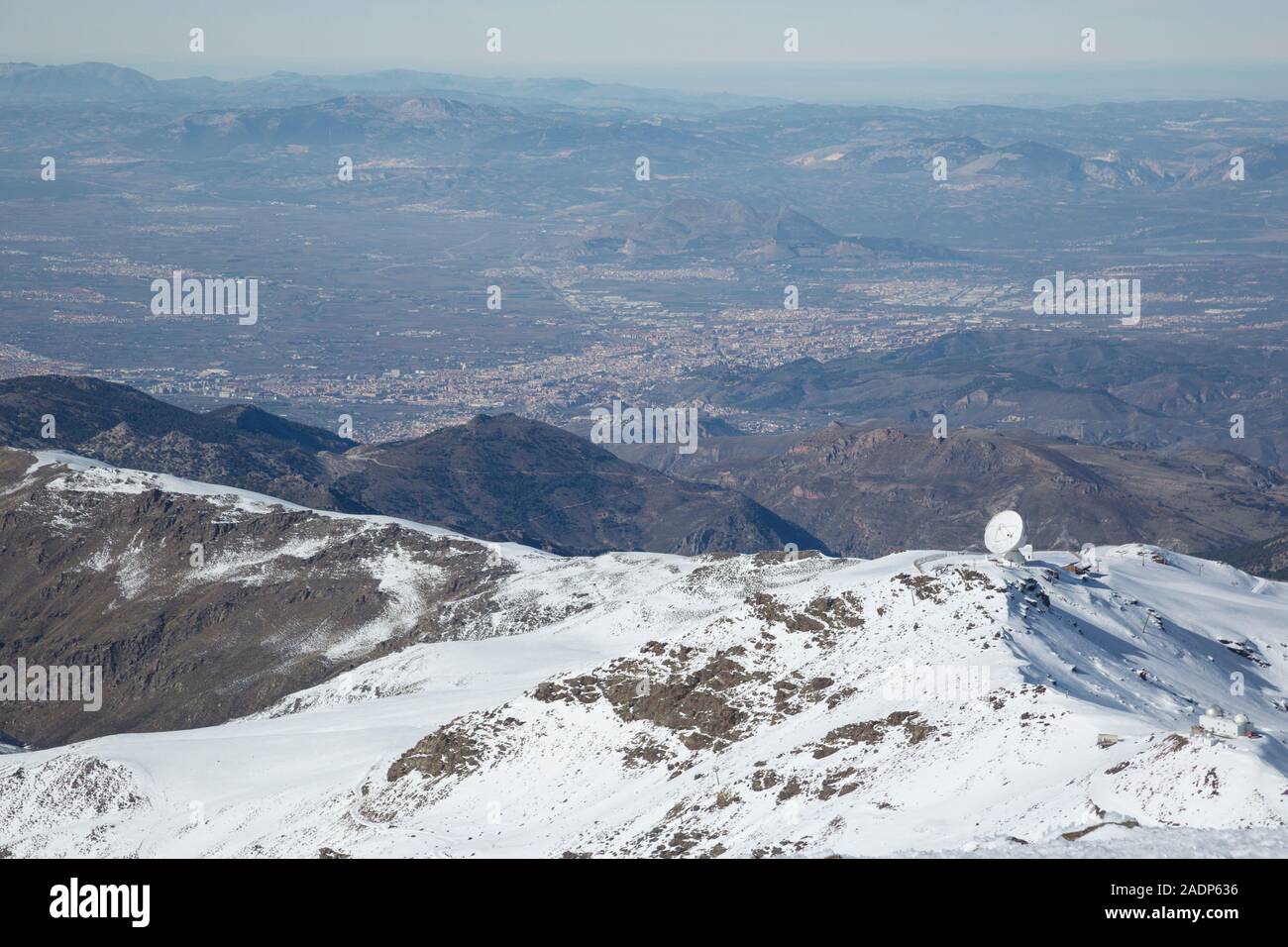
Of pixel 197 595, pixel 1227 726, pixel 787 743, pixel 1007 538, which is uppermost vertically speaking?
pixel 1227 726

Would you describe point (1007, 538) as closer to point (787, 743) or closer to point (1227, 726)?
point (787, 743)

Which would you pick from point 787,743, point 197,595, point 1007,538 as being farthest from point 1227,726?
point 197,595

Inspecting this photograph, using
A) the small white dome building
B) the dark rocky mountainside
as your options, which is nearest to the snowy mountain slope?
the small white dome building

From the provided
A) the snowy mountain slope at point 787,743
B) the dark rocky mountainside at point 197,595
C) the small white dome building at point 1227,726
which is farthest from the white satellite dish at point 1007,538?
the dark rocky mountainside at point 197,595

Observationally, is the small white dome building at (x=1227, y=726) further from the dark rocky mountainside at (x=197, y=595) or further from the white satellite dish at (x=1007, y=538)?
the dark rocky mountainside at (x=197, y=595)

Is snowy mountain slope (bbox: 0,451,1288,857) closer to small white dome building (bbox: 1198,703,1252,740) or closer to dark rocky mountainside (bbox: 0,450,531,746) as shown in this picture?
small white dome building (bbox: 1198,703,1252,740)
